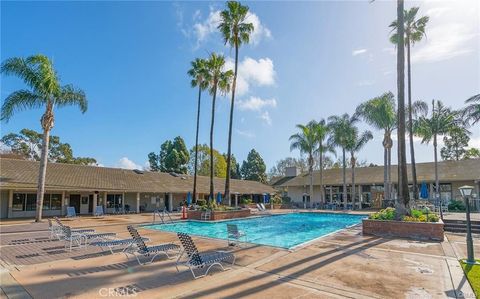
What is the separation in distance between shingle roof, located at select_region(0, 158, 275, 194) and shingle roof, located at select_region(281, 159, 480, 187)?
11.9m

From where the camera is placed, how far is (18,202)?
26094 mm

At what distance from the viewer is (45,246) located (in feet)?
37.7

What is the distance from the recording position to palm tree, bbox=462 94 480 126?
20.7 meters

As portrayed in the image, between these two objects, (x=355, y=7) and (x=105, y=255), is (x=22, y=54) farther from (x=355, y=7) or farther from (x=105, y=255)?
(x=355, y=7)

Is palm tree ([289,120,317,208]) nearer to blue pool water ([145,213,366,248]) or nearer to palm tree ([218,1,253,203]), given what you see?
blue pool water ([145,213,366,248])

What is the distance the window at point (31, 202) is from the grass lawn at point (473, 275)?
3045 cm

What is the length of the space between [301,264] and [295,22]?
1380 cm

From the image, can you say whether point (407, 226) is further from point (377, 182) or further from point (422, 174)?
point (422, 174)

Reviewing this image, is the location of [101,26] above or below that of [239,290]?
above

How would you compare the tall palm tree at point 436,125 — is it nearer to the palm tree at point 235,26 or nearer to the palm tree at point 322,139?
the palm tree at point 322,139

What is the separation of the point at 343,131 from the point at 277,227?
19424mm

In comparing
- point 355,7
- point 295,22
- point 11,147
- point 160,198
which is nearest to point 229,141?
point 295,22

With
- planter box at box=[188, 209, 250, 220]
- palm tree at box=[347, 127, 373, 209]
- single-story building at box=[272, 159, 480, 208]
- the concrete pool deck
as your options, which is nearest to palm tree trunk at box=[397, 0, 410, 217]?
the concrete pool deck

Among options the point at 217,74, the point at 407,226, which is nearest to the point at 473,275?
the point at 407,226
